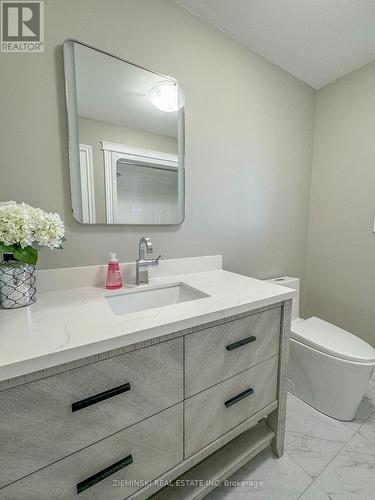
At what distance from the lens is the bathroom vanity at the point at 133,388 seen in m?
0.51

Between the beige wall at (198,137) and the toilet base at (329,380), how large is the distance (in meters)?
0.63

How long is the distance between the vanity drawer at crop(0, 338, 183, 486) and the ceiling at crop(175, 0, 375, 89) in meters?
1.68

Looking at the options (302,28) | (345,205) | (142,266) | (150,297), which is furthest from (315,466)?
(302,28)

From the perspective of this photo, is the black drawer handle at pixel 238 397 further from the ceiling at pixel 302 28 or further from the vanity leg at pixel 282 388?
the ceiling at pixel 302 28

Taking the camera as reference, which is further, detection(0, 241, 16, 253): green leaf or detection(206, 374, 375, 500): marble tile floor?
detection(206, 374, 375, 500): marble tile floor

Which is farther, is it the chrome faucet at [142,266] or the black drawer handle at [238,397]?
the chrome faucet at [142,266]

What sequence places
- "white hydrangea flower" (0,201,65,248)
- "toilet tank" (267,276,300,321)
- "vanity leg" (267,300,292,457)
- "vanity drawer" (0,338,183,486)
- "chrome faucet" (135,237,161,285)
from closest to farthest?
1. "vanity drawer" (0,338,183,486)
2. "white hydrangea flower" (0,201,65,248)
3. "vanity leg" (267,300,292,457)
4. "chrome faucet" (135,237,161,285)
5. "toilet tank" (267,276,300,321)

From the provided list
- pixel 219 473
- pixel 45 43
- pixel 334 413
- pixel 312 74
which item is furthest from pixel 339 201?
pixel 45 43

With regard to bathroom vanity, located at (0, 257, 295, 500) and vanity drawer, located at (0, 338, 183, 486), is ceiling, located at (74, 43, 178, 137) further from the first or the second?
vanity drawer, located at (0, 338, 183, 486)

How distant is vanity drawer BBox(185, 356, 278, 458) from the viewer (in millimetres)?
753

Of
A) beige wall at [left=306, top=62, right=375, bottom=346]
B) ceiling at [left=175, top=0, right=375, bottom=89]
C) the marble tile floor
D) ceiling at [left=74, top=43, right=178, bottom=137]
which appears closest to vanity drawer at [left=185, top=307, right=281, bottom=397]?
the marble tile floor

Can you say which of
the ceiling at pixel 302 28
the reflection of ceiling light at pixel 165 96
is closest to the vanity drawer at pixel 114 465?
the reflection of ceiling light at pixel 165 96

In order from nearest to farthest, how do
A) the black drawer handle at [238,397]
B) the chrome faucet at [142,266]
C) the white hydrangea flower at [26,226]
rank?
the white hydrangea flower at [26,226] → the black drawer handle at [238,397] → the chrome faucet at [142,266]

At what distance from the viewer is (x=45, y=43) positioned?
2.90ft
